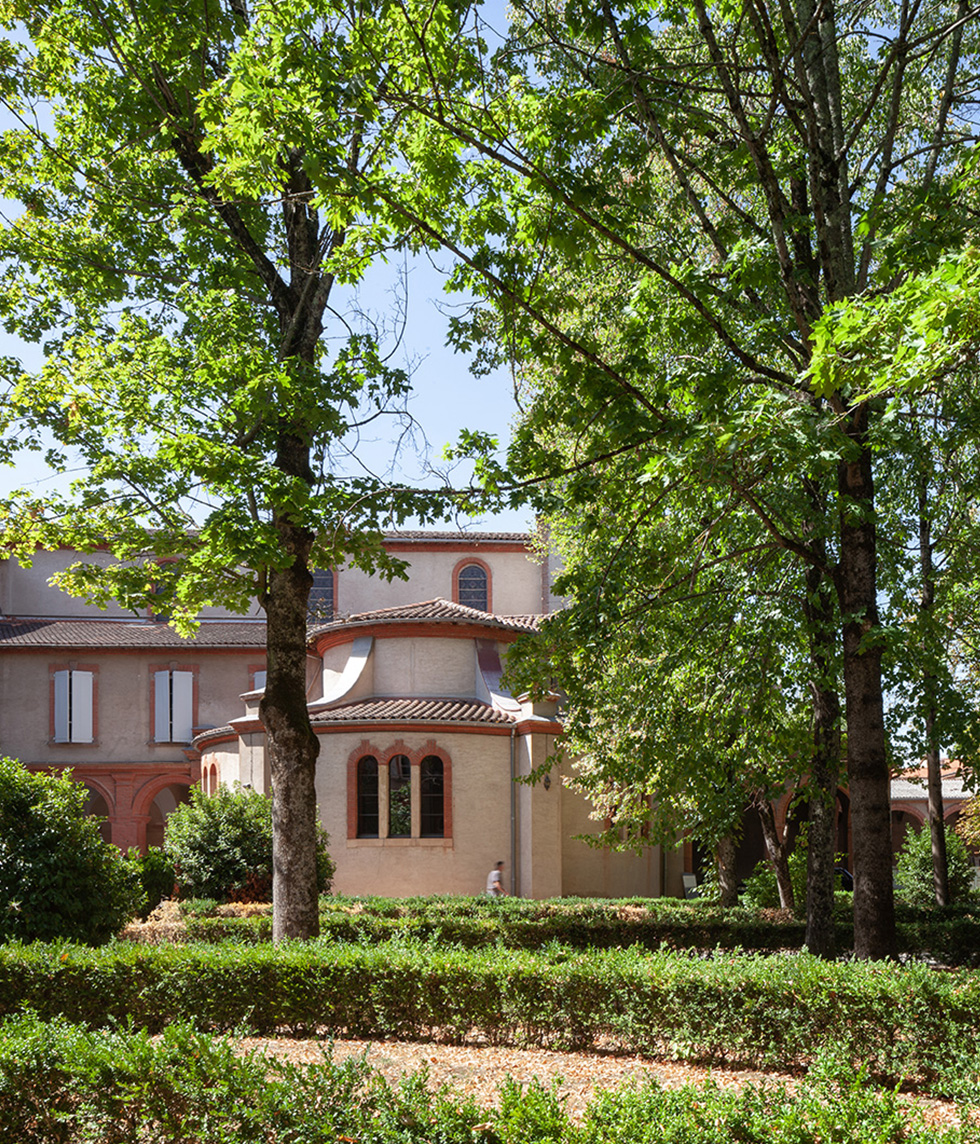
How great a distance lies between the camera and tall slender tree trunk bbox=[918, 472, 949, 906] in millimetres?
10562

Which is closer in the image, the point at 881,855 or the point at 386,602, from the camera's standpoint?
the point at 881,855

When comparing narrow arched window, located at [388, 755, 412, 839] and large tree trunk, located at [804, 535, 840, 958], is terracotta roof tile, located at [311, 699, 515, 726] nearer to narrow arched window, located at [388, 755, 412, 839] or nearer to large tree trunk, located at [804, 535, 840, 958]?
narrow arched window, located at [388, 755, 412, 839]

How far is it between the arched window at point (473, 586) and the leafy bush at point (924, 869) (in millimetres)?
18429

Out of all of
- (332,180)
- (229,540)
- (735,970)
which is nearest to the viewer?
(332,180)

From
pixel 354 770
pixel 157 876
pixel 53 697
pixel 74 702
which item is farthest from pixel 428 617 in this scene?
pixel 53 697

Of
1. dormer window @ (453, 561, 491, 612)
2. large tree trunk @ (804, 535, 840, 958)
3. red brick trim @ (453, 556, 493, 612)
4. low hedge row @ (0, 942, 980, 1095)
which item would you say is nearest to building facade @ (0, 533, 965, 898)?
large tree trunk @ (804, 535, 840, 958)

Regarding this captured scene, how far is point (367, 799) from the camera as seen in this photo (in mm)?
22922

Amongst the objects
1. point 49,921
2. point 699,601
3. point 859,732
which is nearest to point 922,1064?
point 859,732

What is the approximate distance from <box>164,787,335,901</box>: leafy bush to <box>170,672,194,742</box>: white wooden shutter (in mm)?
15996

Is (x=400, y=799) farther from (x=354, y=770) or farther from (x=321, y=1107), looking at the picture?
(x=321, y=1107)

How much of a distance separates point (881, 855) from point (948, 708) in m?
2.52

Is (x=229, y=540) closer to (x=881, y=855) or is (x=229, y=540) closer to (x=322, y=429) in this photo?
(x=322, y=429)

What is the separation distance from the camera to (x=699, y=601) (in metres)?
11.4

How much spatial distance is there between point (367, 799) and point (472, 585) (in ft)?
57.1
